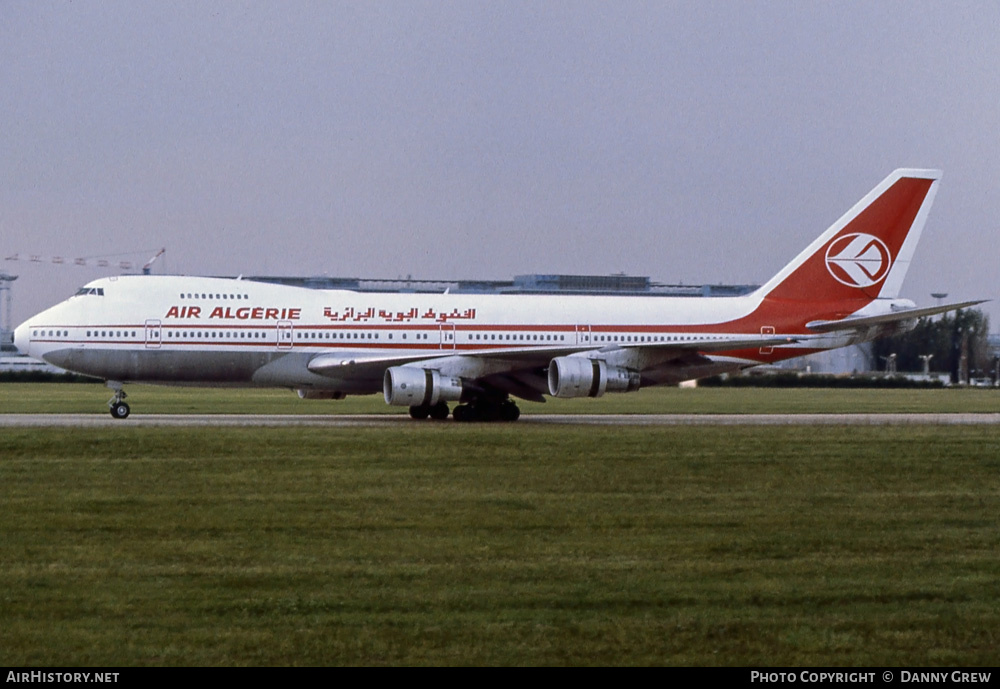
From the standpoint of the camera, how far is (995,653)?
9.16 m

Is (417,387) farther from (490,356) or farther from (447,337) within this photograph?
(447,337)

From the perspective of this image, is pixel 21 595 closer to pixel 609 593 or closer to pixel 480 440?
pixel 609 593

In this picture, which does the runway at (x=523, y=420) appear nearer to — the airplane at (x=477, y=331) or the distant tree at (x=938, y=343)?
the airplane at (x=477, y=331)

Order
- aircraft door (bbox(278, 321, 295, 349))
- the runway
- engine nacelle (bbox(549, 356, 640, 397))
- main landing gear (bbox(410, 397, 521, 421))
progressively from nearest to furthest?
the runway → engine nacelle (bbox(549, 356, 640, 397)) → aircraft door (bbox(278, 321, 295, 349)) → main landing gear (bbox(410, 397, 521, 421))

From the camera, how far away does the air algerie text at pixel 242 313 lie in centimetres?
3412

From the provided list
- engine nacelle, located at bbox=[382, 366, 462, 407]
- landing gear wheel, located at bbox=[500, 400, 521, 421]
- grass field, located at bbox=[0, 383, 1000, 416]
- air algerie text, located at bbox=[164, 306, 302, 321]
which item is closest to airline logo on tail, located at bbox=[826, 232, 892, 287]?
grass field, located at bbox=[0, 383, 1000, 416]

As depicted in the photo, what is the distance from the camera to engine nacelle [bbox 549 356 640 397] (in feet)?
110

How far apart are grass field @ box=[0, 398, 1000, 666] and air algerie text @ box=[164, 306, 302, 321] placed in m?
11.5

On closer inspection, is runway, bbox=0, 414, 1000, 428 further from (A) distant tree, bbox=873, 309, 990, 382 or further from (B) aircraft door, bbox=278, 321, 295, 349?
(A) distant tree, bbox=873, 309, 990, 382

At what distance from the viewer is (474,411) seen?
35719 mm

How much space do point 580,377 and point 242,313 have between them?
928 cm

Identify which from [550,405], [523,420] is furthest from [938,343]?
[523,420]

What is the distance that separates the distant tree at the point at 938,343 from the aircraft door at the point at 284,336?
2965 inches
